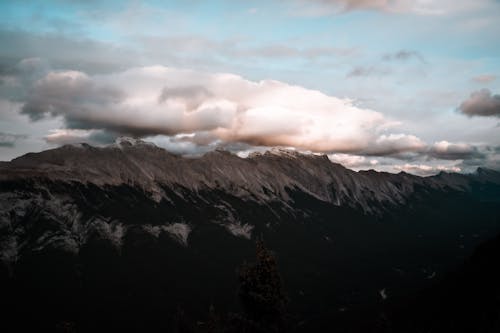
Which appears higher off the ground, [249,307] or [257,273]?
[257,273]

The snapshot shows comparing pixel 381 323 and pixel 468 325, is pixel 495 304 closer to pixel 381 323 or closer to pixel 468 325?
pixel 468 325

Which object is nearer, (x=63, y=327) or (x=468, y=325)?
(x=63, y=327)

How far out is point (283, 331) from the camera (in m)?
50.4

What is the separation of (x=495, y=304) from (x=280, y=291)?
185639mm

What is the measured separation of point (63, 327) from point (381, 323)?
55655 millimetres

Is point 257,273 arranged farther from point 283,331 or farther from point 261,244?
point 283,331

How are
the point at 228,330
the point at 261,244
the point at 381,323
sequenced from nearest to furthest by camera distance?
the point at 228,330
the point at 261,244
the point at 381,323

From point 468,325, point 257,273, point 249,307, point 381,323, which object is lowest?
point 468,325

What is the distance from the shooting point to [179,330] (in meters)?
75.8

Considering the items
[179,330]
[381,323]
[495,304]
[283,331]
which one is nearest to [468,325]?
[495,304]

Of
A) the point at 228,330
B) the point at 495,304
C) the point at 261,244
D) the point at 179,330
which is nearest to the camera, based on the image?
the point at 228,330

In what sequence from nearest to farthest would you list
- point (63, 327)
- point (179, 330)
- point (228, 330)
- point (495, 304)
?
1. point (228, 330)
2. point (63, 327)
3. point (179, 330)
4. point (495, 304)

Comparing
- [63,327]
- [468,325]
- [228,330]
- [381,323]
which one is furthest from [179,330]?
[468,325]

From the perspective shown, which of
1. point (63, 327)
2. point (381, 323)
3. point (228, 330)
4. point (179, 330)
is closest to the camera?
point (228, 330)
